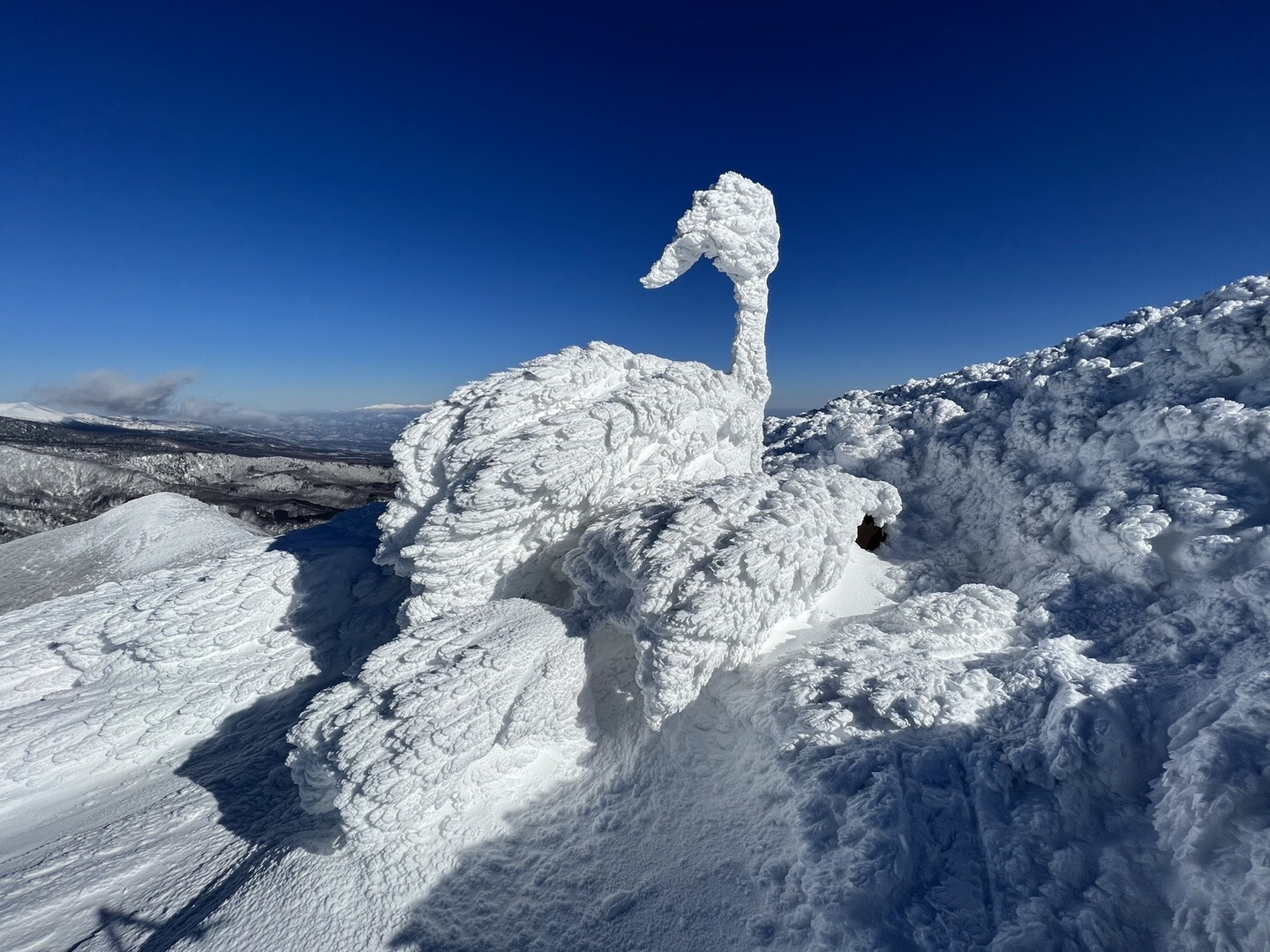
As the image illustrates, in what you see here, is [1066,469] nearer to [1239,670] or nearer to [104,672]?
[1239,670]

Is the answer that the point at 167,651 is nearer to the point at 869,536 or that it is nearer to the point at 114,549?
the point at 114,549

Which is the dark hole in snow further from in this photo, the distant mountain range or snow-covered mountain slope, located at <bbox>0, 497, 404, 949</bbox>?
the distant mountain range

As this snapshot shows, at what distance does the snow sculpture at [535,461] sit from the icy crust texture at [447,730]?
3.40ft

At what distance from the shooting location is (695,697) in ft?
18.7

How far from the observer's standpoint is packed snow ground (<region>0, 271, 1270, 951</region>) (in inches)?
147

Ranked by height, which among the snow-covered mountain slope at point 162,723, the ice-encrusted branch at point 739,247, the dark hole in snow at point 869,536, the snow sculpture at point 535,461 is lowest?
the snow-covered mountain slope at point 162,723

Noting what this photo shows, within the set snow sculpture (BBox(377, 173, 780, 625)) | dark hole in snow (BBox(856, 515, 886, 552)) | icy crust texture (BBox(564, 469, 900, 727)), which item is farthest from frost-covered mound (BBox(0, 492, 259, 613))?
dark hole in snow (BBox(856, 515, 886, 552))

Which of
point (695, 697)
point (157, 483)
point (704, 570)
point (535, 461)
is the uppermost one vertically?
point (535, 461)

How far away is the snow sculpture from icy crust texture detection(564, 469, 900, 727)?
0.75 m

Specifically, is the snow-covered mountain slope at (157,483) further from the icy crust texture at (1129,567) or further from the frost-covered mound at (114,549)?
the icy crust texture at (1129,567)

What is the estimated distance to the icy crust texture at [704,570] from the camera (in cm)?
550

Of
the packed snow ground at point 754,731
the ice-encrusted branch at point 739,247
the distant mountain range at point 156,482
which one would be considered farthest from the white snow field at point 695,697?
the distant mountain range at point 156,482

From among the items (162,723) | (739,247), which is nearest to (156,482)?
(162,723)

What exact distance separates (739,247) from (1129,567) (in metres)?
7.15
